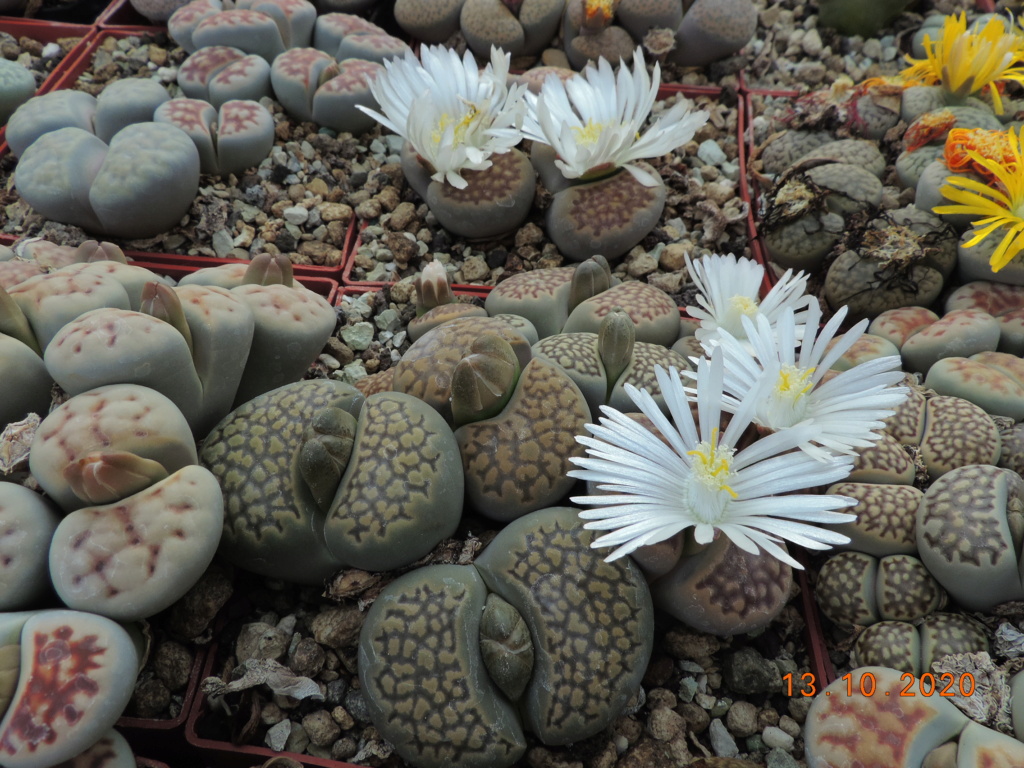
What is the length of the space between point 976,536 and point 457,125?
3.87 feet

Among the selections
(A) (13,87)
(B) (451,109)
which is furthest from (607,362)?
(A) (13,87)

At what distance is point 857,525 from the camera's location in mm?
993

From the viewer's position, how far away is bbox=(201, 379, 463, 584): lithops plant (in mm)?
844

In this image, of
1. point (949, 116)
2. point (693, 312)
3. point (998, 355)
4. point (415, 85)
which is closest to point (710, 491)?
point (693, 312)

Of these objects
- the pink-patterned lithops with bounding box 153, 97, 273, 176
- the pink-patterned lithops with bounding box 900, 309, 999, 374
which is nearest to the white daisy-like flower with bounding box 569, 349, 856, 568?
the pink-patterned lithops with bounding box 900, 309, 999, 374

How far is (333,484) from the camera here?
864 millimetres

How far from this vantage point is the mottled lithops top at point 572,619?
0.83m

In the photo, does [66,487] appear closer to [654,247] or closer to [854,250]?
[654,247]

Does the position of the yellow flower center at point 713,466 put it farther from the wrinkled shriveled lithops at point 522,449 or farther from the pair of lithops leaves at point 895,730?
the pair of lithops leaves at point 895,730

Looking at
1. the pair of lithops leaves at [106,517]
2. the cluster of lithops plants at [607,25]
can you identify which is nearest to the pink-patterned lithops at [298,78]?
the cluster of lithops plants at [607,25]

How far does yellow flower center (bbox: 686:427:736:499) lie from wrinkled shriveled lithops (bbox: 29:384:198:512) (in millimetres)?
589

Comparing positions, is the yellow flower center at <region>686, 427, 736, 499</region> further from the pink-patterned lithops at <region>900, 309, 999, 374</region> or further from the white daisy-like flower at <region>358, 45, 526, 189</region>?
the white daisy-like flower at <region>358, 45, 526, 189</region>

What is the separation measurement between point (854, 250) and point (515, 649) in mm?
1116

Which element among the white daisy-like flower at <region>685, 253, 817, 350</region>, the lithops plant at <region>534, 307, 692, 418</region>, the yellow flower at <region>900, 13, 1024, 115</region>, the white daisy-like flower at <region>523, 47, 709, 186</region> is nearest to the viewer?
the lithops plant at <region>534, 307, 692, 418</region>
